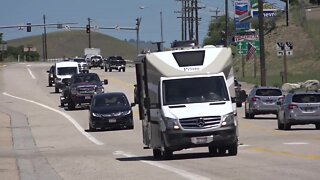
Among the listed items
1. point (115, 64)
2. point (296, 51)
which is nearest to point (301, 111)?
point (296, 51)

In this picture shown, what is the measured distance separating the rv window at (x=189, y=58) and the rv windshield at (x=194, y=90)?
0.43 meters

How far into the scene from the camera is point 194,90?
24.2m

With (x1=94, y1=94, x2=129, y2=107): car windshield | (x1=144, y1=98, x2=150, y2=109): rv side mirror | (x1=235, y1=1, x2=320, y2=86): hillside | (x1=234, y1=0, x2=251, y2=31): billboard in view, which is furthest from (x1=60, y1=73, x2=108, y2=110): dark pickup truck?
(x1=234, y1=0, x2=251, y2=31): billboard

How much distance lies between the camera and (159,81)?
2434 centimetres

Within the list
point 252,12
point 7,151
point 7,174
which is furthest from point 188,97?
point 252,12

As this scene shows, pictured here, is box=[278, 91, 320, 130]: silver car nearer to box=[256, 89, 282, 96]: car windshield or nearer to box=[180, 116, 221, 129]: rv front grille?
box=[256, 89, 282, 96]: car windshield

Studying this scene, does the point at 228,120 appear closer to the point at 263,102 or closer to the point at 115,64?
the point at 263,102

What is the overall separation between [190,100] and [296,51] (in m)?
80.2

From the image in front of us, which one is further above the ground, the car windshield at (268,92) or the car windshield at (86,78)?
the car windshield at (86,78)

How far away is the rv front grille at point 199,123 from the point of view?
23.6 meters

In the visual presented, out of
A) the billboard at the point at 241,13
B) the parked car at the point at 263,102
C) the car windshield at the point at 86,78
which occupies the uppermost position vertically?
the billboard at the point at 241,13

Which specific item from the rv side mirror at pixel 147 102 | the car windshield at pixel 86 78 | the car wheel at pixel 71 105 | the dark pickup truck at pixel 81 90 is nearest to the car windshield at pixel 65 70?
the car windshield at pixel 86 78

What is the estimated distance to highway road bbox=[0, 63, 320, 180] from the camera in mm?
19972

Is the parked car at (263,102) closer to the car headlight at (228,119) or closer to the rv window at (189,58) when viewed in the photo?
the rv window at (189,58)
